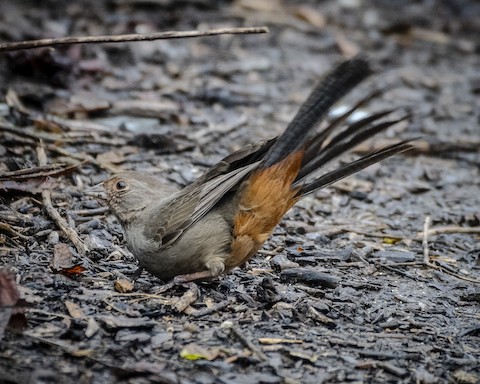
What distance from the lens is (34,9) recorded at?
9250 mm

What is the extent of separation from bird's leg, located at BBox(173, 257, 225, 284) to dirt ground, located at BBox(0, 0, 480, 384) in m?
0.09

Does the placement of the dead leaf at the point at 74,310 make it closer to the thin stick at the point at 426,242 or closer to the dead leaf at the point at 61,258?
the dead leaf at the point at 61,258

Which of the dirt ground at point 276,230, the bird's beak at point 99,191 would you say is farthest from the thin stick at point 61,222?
the bird's beak at point 99,191

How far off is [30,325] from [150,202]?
1.42m

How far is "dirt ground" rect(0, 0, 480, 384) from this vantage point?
391 centimetres

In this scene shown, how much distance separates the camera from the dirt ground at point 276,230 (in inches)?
154

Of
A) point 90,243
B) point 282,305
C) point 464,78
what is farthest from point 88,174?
point 464,78

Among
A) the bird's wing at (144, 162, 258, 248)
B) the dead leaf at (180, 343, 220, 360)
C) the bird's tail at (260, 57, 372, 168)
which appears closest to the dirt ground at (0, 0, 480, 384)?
the dead leaf at (180, 343, 220, 360)

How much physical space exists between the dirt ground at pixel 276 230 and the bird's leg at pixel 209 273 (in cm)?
9

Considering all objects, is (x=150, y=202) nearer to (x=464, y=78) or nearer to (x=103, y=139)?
(x=103, y=139)

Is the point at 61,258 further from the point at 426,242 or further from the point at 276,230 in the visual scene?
the point at 426,242

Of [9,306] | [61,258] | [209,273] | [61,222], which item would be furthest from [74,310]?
[61,222]

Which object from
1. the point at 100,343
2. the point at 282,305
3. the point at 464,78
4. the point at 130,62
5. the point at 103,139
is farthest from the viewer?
the point at 464,78

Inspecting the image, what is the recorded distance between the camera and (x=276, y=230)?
5.89 meters
